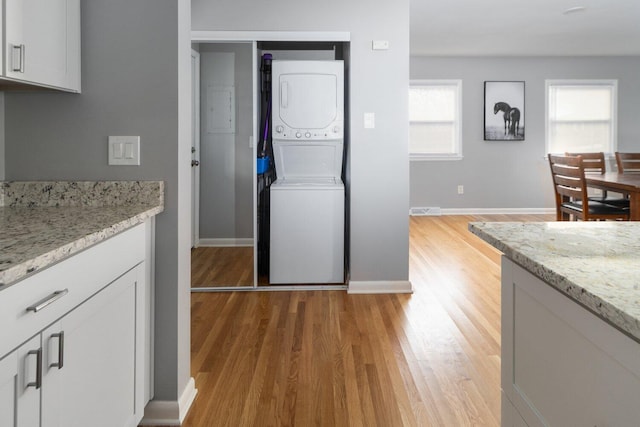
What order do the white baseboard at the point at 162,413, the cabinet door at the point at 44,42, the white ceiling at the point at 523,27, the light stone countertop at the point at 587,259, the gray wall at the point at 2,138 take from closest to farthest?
the light stone countertop at the point at 587,259, the cabinet door at the point at 44,42, the gray wall at the point at 2,138, the white baseboard at the point at 162,413, the white ceiling at the point at 523,27

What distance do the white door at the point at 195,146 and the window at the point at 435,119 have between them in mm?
4591

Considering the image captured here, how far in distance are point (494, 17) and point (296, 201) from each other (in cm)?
328

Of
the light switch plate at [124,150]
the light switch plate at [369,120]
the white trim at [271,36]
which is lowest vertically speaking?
the light switch plate at [124,150]

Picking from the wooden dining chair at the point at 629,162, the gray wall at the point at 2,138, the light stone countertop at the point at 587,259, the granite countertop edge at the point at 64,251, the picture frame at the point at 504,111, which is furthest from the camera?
the picture frame at the point at 504,111

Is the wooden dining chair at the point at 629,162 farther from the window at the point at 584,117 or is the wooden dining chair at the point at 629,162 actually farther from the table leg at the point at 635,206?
the window at the point at 584,117

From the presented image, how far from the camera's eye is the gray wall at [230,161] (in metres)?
3.48

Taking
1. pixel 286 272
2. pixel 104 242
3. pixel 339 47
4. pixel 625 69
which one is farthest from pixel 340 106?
pixel 625 69

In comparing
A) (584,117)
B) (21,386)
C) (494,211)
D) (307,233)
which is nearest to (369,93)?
(307,233)

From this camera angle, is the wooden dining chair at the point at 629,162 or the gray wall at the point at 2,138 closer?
the gray wall at the point at 2,138

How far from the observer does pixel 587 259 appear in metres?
0.90

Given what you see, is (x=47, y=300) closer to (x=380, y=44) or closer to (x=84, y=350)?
(x=84, y=350)

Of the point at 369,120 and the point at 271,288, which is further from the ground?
the point at 369,120

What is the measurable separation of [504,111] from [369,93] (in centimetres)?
468

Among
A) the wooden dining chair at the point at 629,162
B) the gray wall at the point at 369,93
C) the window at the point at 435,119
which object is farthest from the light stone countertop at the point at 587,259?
the window at the point at 435,119
